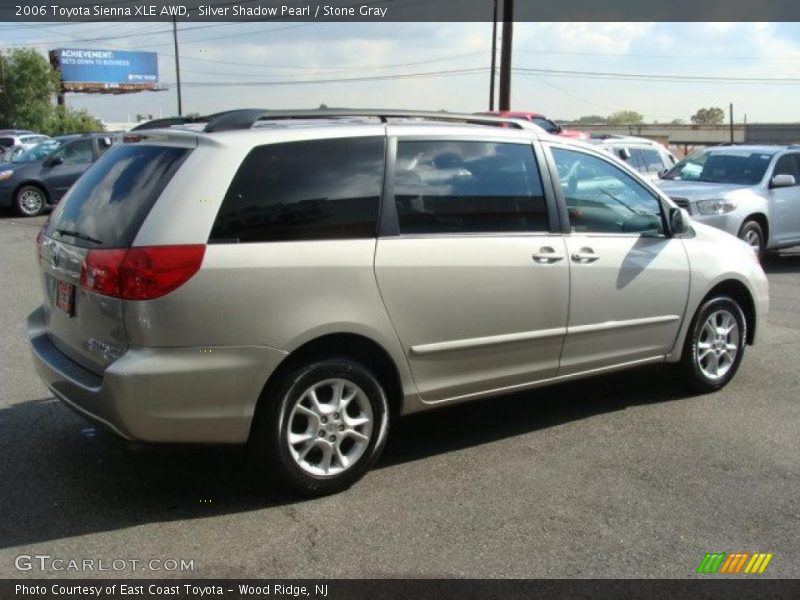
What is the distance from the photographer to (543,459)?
464 cm

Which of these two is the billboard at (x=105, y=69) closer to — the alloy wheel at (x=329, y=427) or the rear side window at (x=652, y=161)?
the rear side window at (x=652, y=161)

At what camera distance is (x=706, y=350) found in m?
5.75

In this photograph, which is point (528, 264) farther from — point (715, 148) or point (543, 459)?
point (715, 148)

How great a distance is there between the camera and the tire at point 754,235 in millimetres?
11625

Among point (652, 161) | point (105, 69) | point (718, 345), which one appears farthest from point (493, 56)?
point (105, 69)

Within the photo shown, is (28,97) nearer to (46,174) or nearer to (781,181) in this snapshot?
(46,174)

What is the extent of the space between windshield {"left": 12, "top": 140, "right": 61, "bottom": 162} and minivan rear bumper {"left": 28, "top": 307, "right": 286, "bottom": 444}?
16689 millimetres

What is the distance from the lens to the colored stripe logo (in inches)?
137

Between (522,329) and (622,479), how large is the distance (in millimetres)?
959

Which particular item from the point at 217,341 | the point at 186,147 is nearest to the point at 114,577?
the point at 217,341

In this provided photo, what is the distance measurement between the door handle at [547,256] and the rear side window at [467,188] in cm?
13

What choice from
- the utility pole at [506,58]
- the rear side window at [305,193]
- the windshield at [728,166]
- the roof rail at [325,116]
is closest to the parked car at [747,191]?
the windshield at [728,166]

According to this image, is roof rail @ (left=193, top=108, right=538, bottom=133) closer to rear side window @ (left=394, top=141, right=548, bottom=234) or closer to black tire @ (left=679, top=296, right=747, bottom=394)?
rear side window @ (left=394, top=141, right=548, bottom=234)

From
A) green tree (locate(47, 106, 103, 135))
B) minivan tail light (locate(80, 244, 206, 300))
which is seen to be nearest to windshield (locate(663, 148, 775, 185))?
minivan tail light (locate(80, 244, 206, 300))
